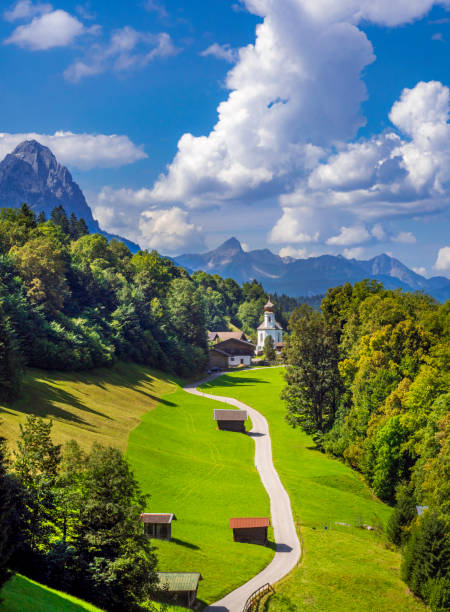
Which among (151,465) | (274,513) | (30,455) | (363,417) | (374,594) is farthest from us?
(363,417)

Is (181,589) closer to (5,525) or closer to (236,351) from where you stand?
(5,525)

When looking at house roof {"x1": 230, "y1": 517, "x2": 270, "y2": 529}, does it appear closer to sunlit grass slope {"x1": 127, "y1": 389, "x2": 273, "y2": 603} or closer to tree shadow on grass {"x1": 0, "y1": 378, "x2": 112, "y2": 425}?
sunlit grass slope {"x1": 127, "y1": 389, "x2": 273, "y2": 603}

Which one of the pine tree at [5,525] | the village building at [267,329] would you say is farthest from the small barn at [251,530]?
the village building at [267,329]

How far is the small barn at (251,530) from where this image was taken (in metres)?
38.4

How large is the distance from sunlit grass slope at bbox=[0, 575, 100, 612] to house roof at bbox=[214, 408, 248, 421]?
157ft

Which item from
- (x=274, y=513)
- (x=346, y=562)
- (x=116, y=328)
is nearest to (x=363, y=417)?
(x=274, y=513)

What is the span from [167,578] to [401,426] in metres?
32.8

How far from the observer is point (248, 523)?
38875 mm

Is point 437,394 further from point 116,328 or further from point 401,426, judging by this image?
point 116,328

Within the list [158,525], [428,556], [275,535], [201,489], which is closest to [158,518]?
[158,525]

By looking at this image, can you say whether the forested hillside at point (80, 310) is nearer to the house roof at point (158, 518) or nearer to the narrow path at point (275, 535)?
the house roof at point (158, 518)

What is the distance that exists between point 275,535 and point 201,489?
8521mm

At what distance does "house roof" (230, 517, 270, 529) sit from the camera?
38406 mm

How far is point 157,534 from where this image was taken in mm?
35875
